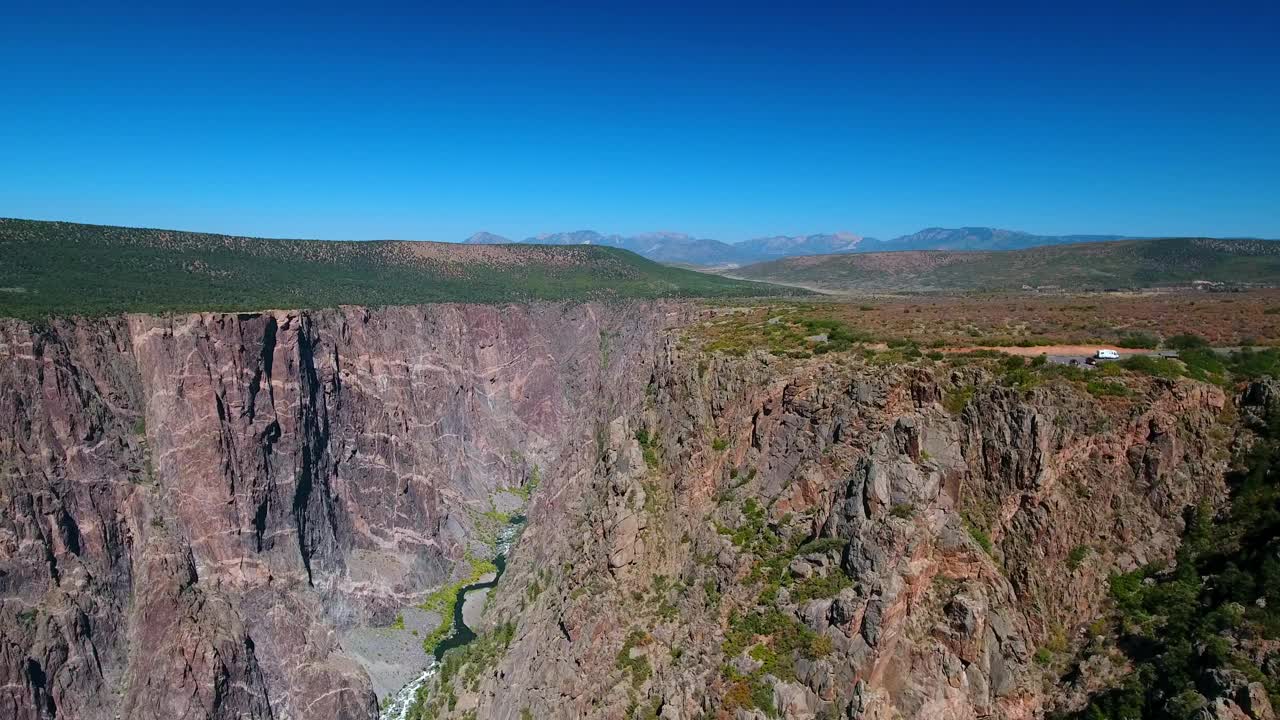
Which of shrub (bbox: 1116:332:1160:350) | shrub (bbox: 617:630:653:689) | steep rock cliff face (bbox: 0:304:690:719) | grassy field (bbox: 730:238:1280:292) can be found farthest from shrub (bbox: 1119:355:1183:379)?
grassy field (bbox: 730:238:1280:292)

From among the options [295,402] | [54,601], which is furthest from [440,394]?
[54,601]

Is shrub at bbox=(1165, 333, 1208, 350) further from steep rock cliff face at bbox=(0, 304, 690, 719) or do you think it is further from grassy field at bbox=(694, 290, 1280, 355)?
steep rock cliff face at bbox=(0, 304, 690, 719)

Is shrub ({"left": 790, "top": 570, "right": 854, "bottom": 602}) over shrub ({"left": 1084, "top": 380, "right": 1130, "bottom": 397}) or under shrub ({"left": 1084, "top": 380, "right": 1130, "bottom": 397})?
under

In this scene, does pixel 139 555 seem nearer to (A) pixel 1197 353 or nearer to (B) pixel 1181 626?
(B) pixel 1181 626

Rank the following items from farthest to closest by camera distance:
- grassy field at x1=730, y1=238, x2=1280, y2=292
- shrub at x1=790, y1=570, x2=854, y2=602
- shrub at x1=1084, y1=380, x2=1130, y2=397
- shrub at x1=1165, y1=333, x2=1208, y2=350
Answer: grassy field at x1=730, y1=238, x2=1280, y2=292
shrub at x1=1165, y1=333, x2=1208, y2=350
shrub at x1=1084, y1=380, x2=1130, y2=397
shrub at x1=790, y1=570, x2=854, y2=602

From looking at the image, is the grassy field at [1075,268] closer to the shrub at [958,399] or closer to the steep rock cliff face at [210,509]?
the steep rock cliff face at [210,509]

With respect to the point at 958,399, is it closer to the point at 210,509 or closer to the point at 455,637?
the point at 455,637

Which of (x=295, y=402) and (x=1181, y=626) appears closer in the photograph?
(x=1181, y=626)
